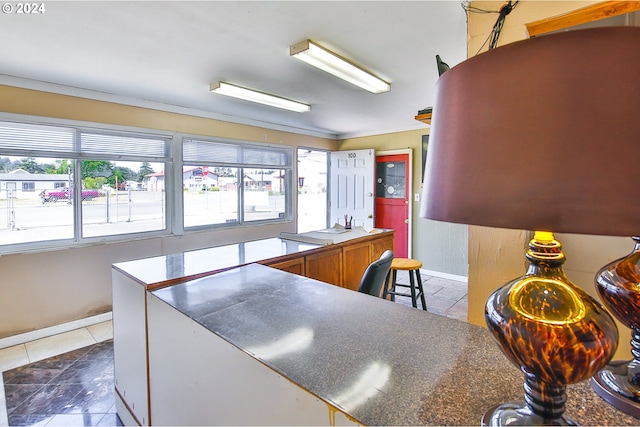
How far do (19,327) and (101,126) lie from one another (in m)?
2.11

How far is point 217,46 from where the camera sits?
230 cm

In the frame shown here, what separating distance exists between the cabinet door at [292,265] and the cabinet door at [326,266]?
52 mm

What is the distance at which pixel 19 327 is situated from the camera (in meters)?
2.97

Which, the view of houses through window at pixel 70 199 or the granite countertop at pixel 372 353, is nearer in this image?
the granite countertop at pixel 372 353

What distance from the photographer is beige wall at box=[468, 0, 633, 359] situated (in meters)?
1.55

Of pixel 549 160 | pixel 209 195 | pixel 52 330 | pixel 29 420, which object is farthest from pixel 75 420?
pixel 209 195

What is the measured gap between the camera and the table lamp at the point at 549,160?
0.41 metres

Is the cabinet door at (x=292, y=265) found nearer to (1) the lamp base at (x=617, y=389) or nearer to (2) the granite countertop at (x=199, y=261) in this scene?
(2) the granite countertop at (x=199, y=261)

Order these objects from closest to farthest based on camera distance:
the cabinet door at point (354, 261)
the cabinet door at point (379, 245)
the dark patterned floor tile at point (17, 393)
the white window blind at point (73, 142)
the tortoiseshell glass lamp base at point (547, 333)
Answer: the tortoiseshell glass lamp base at point (547, 333) → the dark patterned floor tile at point (17, 393) → the cabinet door at point (354, 261) → the white window blind at point (73, 142) → the cabinet door at point (379, 245)

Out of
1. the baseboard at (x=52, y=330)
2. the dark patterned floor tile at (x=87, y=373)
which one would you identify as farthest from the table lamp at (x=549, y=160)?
the baseboard at (x=52, y=330)

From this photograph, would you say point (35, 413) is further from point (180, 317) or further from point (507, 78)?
point (507, 78)

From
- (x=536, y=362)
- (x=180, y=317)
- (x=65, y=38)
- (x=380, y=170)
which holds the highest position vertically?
(x=65, y=38)

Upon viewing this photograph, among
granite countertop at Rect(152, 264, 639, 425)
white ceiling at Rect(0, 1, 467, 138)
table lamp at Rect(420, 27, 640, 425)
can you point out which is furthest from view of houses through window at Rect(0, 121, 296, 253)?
table lamp at Rect(420, 27, 640, 425)

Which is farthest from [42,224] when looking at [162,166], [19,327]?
[162,166]
